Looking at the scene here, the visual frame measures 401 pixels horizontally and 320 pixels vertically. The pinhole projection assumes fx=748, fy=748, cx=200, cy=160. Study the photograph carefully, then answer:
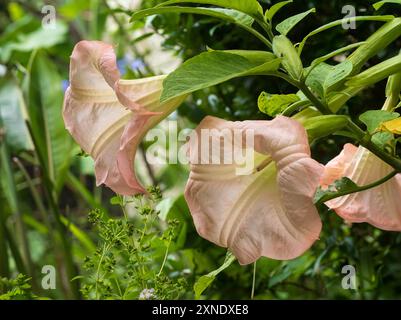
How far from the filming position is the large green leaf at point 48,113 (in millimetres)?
1474

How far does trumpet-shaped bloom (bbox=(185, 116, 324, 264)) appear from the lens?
1.69ft

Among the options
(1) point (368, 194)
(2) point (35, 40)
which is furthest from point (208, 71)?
(2) point (35, 40)

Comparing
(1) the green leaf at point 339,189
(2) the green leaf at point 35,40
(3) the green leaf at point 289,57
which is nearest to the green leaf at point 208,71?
(3) the green leaf at point 289,57

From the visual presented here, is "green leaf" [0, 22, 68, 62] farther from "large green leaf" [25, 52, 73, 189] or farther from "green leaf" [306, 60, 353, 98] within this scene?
"green leaf" [306, 60, 353, 98]

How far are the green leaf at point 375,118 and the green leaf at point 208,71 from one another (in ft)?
0.30

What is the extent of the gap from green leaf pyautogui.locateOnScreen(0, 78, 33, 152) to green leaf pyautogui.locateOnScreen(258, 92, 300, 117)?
936 mm

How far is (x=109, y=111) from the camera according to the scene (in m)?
0.65

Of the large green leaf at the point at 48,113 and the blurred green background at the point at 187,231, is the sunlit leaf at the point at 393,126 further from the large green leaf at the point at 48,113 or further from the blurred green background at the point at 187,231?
the large green leaf at the point at 48,113

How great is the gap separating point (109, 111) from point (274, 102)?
150 mm

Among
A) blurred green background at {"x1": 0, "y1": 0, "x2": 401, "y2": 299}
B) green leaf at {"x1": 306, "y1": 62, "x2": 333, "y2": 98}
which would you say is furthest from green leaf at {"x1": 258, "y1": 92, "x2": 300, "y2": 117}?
blurred green background at {"x1": 0, "y1": 0, "x2": 401, "y2": 299}

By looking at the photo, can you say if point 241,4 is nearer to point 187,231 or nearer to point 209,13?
point 209,13

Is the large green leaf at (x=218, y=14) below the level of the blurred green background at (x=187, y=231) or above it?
above

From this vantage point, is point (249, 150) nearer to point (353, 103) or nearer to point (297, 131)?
point (297, 131)
